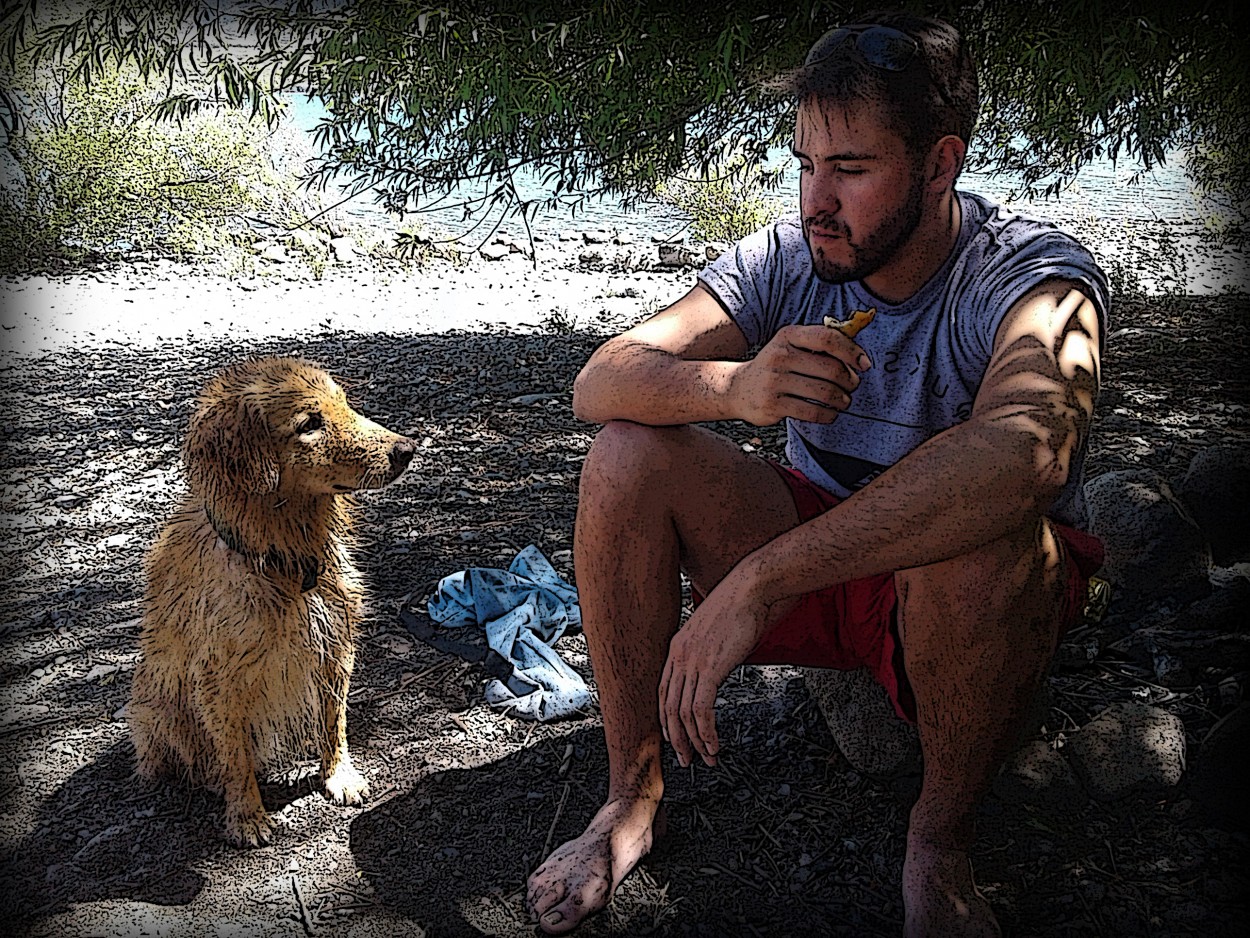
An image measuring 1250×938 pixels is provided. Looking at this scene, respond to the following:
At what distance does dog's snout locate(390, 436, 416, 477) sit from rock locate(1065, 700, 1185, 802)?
5.56ft

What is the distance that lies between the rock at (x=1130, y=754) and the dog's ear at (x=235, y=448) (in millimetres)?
1937

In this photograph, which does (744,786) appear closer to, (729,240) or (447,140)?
(447,140)

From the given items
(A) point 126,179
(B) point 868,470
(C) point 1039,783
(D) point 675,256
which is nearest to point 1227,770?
(C) point 1039,783

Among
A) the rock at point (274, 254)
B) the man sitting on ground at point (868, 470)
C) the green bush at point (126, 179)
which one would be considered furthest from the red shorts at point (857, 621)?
the rock at point (274, 254)

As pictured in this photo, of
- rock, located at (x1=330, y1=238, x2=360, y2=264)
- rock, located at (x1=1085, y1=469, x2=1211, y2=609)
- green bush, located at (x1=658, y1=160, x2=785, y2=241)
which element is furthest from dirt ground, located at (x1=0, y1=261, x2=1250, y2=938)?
green bush, located at (x1=658, y1=160, x2=785, y2=241)

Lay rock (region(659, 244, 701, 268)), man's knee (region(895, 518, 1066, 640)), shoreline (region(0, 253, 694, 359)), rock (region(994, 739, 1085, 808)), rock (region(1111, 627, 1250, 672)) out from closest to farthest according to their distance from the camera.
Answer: man's knee (region(895, 518, 1066, 640)), rock (region(994, 739, 1085, 808)), rock (region(1111, 627, 1250, 672)), shoreline (region(0, 253, 694, 359)), rock (region(659, 244, 701, 268))

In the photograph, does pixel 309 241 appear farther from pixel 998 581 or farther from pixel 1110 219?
pixel 998 581

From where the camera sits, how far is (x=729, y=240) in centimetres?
807

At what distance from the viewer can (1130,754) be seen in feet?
8.01

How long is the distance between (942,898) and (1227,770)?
2.58 ft

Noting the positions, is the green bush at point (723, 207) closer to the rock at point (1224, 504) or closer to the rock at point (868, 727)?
the rock at point (1224, 504)

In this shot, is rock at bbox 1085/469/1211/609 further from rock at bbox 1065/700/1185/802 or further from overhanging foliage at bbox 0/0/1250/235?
overhanging foliage at bbox 0/0/1250/235

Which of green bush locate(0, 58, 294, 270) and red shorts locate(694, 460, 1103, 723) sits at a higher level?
green bush locate(0, 58, 294, 270)

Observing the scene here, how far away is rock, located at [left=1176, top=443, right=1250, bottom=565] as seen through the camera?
353 cm
